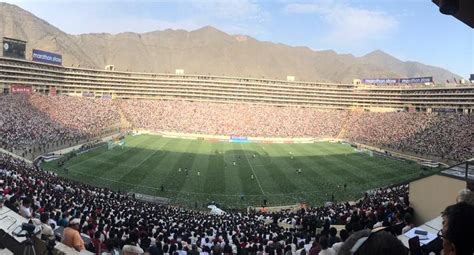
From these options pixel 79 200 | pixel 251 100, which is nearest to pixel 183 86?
pixel 251 100

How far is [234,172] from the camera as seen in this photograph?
46.8 meters

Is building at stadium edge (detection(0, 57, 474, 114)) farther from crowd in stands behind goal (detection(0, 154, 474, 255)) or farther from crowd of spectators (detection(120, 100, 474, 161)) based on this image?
crowd in stands behind goal (detection(0, 154, 474, 255))

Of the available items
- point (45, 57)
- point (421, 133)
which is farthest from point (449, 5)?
point (45, 57)

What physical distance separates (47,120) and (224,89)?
237 ft

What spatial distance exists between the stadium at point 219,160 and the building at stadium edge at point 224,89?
14.8 inches

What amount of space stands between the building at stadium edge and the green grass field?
2090 inches

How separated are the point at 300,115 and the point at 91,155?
67129 millimetres

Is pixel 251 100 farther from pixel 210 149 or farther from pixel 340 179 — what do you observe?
pixel 340 179

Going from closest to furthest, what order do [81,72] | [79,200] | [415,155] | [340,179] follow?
[79,200] < [340,179] < [415,155] < [81,72]

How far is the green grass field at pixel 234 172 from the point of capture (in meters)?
37.0

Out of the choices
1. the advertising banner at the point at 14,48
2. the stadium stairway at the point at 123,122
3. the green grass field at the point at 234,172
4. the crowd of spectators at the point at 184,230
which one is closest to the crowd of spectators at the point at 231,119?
the stadium stairway at the point at 123,122

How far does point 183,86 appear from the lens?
431 ft

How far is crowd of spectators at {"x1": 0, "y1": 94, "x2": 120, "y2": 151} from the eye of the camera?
51688mm

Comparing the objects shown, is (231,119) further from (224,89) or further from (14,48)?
(14,48)
